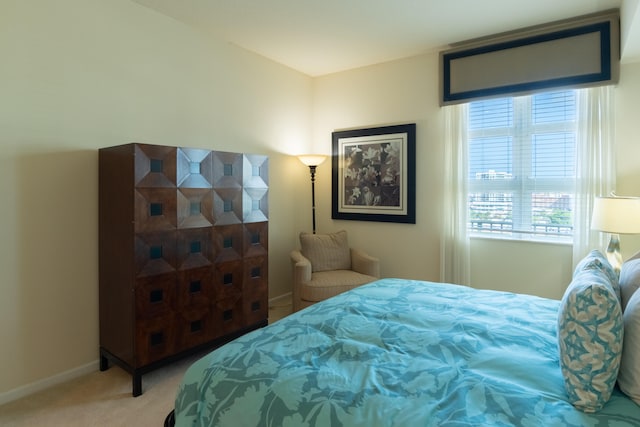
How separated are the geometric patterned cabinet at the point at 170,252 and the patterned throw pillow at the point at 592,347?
2270 millimetres

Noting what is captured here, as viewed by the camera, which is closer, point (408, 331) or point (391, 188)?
point (408, 331)

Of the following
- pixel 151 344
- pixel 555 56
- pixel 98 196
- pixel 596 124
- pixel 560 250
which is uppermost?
pixel 555 56

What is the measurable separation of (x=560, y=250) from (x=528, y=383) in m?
2.54

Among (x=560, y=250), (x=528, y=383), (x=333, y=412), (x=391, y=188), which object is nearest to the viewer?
(x=333, y=412)

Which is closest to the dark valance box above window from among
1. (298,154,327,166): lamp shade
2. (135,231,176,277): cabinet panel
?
(298,154,327,166): lamp shade

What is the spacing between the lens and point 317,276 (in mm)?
3770

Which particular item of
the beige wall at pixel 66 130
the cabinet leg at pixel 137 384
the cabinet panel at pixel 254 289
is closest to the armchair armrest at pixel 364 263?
the cabinet panel at pixel 254 289

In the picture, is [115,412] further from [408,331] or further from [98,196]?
[408,331]

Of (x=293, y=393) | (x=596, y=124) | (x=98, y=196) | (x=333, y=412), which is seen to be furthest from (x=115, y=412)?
(x=596, y=124)

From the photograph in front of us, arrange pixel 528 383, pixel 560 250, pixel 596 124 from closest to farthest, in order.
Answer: pixel 528 383 → pixel 596 124 → pixel 560 250

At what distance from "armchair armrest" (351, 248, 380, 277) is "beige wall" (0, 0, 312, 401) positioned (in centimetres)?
199

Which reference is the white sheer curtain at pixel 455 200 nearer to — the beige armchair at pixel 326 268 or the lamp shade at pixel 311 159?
the beige armchair at pixel 326 268

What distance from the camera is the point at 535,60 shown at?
336 centimetres

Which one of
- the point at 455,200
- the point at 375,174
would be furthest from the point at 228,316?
the point at 455,200
